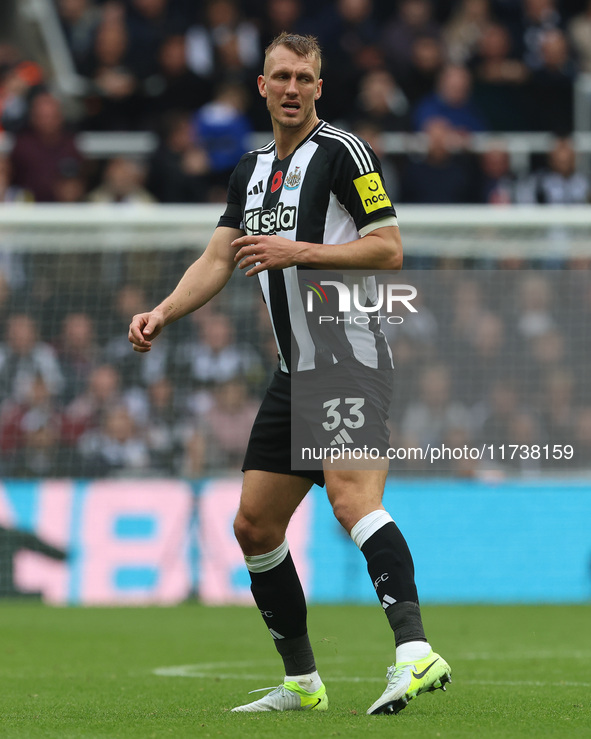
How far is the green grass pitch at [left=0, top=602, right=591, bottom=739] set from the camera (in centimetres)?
431

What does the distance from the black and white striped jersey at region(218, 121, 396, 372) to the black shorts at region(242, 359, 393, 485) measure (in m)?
0.06

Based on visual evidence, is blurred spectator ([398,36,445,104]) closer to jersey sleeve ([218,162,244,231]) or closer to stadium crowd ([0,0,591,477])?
stadium crowd ([0,0,591,477])

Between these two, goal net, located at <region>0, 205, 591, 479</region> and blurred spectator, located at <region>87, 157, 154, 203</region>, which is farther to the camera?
blurred spectator, located at <region>87, 157, 154, 203</region>

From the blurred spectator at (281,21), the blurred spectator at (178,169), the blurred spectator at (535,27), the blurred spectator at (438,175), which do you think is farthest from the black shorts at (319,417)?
the blurred spectator at (535,27)

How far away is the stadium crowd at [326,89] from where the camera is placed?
12867mm

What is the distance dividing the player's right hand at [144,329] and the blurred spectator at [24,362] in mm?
6793

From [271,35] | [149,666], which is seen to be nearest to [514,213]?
[271,35]

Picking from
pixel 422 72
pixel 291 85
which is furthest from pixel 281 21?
pixel 291 85

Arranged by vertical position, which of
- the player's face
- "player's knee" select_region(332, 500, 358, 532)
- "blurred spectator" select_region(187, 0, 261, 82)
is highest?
"blurred spectator" select_region(187, 0, 261, 82)

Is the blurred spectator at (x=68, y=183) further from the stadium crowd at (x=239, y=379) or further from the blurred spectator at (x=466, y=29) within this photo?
the blurred spectator at (x=466, y=29)

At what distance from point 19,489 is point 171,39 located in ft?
18.7

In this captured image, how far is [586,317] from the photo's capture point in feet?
37.8

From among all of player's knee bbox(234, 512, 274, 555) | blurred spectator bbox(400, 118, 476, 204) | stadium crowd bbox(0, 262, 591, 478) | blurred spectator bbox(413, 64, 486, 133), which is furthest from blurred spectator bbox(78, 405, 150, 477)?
player's knee bbox(234, 512, 274, 555)

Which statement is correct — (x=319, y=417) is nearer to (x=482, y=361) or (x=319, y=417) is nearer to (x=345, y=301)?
(x=345, y=301)
